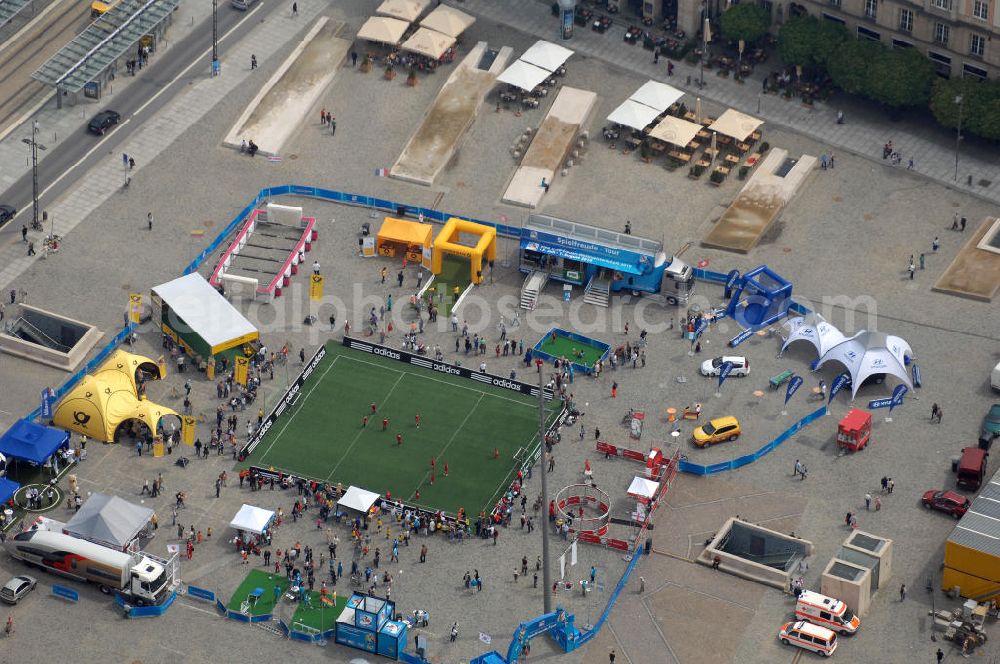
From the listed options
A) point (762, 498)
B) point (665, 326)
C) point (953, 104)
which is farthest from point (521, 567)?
point (953, 104)

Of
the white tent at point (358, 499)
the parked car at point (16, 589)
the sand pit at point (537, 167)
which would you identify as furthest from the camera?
the sand pit at point (537, 167)

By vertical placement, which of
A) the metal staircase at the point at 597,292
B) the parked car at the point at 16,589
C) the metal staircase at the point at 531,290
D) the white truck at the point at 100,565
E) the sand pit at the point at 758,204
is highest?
the sand pit at the point at 758,204

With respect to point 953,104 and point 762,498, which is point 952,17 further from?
point 762,498

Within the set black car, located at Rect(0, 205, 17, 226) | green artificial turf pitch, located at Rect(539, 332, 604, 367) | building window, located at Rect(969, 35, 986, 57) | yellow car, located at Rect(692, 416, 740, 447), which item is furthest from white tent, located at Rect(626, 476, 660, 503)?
black car, located at Rect(0, 205, 17, 226)

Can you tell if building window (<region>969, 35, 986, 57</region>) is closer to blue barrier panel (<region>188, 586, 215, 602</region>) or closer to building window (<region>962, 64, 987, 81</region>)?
building window (<region>962, 64, 987, 81</region>)

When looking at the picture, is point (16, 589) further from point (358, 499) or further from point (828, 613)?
point (828, 613)

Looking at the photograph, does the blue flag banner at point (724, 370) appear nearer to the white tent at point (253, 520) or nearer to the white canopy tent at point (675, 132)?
the white canopy tent at point (675, 132)

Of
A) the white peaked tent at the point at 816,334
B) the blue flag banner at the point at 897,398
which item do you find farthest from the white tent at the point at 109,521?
the blue flag banner at the point at 897,398
